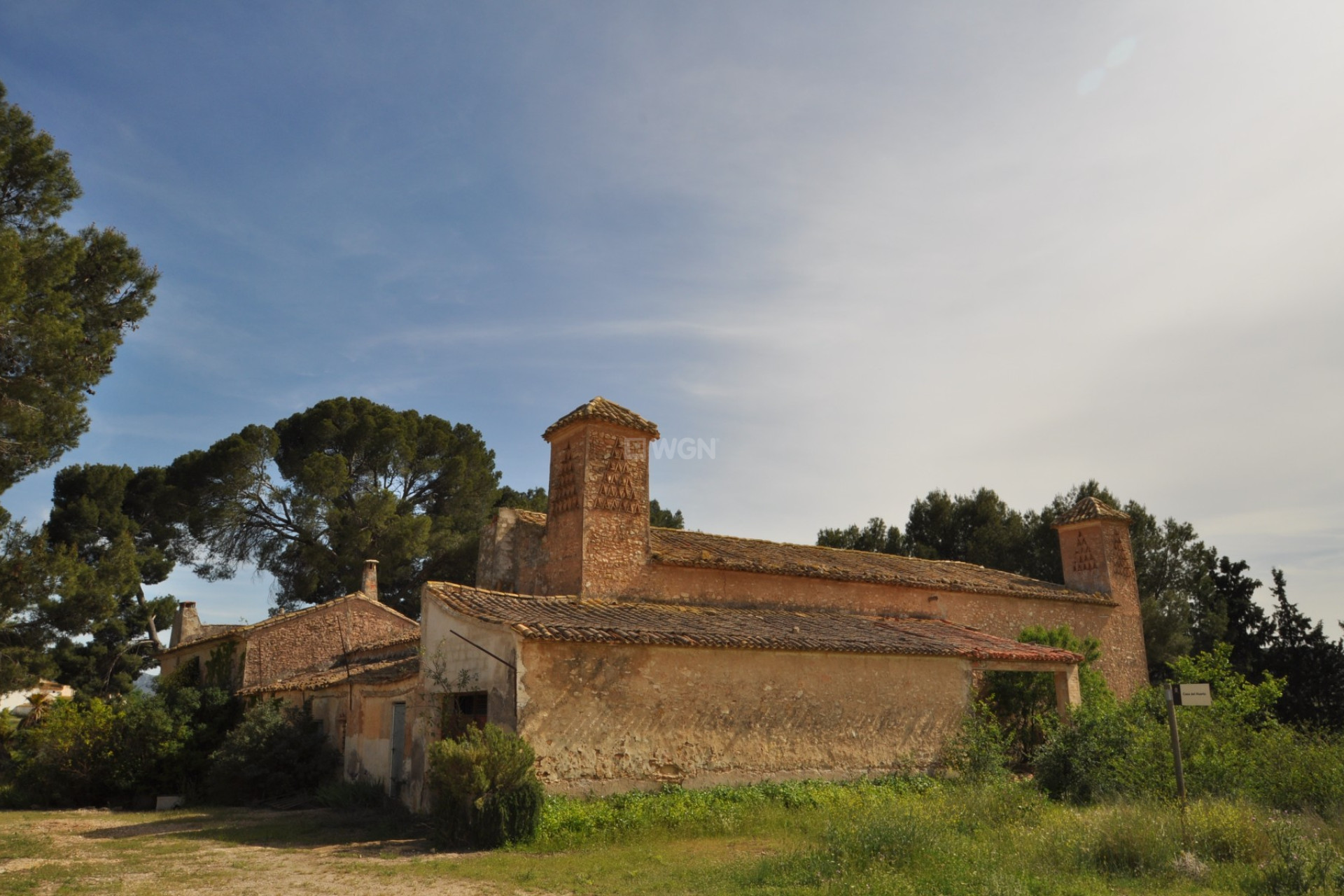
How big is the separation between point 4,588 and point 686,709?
13524 millimetres

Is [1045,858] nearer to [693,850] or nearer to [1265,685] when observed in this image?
[693,850]

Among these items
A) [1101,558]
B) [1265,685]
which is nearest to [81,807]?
[1265,685]

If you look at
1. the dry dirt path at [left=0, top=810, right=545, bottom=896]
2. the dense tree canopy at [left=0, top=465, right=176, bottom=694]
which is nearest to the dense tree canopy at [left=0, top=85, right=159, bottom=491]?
the dense tree canopy at [left=0, top=465, right=176, bottom=694]

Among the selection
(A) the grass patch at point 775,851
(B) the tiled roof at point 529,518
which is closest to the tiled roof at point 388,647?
(B) the tiled roof at point 529,518

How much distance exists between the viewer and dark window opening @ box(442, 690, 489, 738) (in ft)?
41.8

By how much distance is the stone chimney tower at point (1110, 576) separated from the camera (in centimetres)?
2244

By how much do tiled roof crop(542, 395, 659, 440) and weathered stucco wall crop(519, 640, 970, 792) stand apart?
5.21 metres

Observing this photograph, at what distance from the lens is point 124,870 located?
32.0ft

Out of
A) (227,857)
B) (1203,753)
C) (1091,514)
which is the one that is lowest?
(227,857)

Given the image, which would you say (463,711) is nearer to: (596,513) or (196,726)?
(596,513)

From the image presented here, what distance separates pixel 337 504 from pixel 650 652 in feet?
64.4

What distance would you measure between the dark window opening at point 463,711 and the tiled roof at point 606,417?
5451mm

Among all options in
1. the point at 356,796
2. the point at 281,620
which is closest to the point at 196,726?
the point at 281,620

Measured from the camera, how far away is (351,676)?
1652cm
